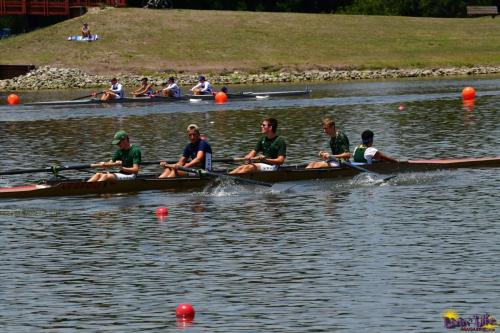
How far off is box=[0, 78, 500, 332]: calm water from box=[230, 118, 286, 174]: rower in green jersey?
58cm

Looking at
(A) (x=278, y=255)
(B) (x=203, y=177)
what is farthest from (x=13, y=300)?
(B) (x=203, y=177)

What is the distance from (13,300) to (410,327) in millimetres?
6425

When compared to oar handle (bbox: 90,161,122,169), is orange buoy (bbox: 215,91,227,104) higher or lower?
lower

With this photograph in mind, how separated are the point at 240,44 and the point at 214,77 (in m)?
8.78

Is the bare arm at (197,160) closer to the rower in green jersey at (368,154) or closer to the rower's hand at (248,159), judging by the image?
the rower's hand at (248,159)

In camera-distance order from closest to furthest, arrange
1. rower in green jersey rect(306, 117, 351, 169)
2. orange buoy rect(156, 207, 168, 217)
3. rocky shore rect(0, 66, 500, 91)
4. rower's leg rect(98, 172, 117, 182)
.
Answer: orange buoy rect(156, 207, 168, 217) → rower's leg rect(98, 172, 117, 182) → rower in green jersey rect(306, 117, 351, 169) → rocky shore rect(0, 66, 500, 91)

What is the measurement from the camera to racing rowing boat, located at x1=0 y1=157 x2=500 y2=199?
92.7ft

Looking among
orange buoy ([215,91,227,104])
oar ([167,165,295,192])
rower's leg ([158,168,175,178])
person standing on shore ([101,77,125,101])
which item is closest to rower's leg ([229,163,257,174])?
oar ([167,165,295,192])

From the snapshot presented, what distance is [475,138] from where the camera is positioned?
4175 centimetres

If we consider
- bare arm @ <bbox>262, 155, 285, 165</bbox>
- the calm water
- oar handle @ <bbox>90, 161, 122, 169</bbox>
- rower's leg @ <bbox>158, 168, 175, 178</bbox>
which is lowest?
the calm water

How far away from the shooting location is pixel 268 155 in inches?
1188

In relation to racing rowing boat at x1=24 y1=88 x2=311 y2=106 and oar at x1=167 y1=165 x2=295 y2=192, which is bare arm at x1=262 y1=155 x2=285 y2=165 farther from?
racing rowing boat at x1=24 y1=88 x2=311 y2=106

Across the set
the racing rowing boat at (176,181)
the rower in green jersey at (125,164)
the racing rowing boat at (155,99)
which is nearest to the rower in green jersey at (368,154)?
the racing rowing boat at (176,181)

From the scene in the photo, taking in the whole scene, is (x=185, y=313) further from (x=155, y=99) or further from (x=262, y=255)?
(x=155, y=99)
